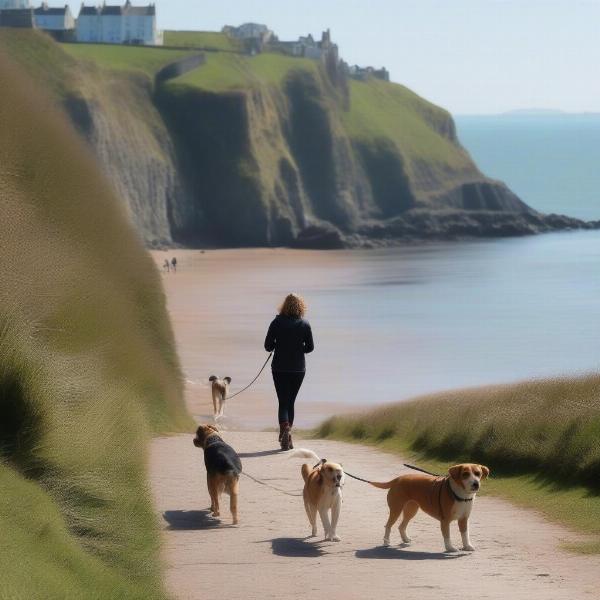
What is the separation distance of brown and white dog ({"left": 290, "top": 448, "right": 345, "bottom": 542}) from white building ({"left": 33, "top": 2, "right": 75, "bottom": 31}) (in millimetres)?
147934

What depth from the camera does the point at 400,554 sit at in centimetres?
1136

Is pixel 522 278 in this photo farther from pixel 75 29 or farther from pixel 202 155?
pixel 75 29

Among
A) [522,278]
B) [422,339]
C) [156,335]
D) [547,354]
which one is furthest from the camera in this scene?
[522,278]

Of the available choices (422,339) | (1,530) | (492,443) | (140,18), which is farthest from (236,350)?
(140,18)

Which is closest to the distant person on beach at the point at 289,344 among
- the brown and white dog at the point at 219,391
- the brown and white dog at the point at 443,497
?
the brown and white dog at the point at 443,497

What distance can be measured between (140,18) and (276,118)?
28724 mm

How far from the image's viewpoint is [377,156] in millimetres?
147875

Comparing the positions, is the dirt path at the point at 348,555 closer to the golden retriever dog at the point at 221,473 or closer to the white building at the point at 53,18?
the golden retriever dog at the point at 221,473

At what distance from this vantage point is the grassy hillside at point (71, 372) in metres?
9.06

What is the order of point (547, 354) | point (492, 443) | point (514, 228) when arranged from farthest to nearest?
1. point (514, 228)
2. point (547, 354)
3. point (492, 443)

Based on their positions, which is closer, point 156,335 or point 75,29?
point 156,335

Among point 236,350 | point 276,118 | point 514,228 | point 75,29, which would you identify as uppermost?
point 75,29

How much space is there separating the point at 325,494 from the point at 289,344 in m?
5.49

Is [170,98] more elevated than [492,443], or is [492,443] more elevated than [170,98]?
[170,98]
